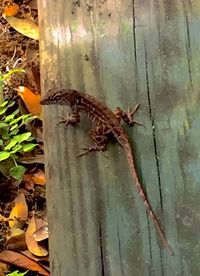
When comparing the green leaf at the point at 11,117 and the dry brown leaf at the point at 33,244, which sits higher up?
the green leaf at the point at 11,117

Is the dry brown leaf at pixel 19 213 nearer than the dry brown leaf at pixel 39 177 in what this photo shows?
Yes

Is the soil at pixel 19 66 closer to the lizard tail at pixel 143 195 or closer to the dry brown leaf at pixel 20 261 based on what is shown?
the dry brown leaf at pixel 20 261

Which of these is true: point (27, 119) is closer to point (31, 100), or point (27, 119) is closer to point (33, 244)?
point (31, 100)

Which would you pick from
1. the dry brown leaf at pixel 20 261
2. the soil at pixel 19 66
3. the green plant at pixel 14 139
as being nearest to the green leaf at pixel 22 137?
the green plant at pixel 14 139

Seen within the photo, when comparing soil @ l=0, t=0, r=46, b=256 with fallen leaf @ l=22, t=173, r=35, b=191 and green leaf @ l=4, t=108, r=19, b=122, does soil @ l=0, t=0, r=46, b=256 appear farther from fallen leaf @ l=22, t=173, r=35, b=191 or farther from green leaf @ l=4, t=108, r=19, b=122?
green leaf @ l=4, t=108, r=19, b=122

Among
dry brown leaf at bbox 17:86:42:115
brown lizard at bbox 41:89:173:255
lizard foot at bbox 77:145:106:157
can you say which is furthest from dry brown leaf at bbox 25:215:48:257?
lizard foot at bbox 77:145:106:157

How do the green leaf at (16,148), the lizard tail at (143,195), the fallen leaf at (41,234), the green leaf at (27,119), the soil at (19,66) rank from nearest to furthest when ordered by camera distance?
1. the lizard tail at (143,195)
2. the fallen leaf at (41,234)
3. the green leaf at (16,148)
4. the green leaf at (27,119)
5. the soil at (19,66)
